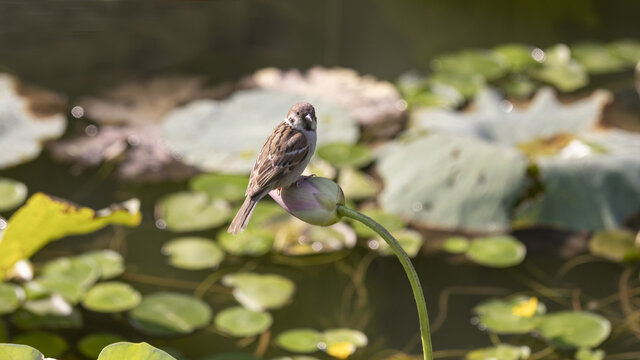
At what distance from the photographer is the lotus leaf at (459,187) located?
2.73 m

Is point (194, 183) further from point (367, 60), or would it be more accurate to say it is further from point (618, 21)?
point (618, 21)

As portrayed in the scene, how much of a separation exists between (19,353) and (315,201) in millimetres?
580

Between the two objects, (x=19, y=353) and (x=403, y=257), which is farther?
(x=19, y=353)

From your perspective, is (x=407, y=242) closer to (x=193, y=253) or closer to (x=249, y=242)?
(x=249, y=242)

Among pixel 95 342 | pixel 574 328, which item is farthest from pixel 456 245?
pixel 95 342

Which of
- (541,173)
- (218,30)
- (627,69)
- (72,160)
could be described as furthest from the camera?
(218,30)

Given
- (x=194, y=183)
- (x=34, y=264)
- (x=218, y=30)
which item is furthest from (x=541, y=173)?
(x=218, y=30)

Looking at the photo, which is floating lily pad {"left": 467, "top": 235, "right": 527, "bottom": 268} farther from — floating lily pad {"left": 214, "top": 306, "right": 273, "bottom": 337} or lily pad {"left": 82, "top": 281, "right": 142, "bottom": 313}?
lily pad {"left": 82, "top": 281, "right": 142, "bottom": 313}

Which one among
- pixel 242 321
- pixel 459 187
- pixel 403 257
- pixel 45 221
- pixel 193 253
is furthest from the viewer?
pixel 459 187

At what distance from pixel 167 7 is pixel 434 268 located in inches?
81.3

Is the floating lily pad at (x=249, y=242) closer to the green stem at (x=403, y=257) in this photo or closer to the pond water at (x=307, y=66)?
the pond water at (x=307, y=66)

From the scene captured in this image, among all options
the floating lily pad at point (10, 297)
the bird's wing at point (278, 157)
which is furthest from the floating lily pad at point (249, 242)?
the bird's wing at point (278, 157)

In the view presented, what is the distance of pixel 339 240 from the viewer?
105 inches

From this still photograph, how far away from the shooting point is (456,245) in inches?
106
